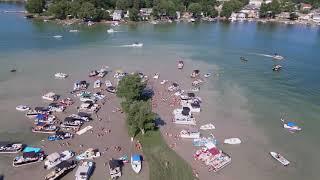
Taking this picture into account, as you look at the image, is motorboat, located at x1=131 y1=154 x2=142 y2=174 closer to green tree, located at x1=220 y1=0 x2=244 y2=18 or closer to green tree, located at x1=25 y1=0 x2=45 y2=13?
green tree, located at x1=25 y1=0 x2=45 y2=13

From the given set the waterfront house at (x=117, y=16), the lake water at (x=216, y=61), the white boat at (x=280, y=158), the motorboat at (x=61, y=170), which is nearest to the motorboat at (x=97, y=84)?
the lake water at (x=216, y=61)

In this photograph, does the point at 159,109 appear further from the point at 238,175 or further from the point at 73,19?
the point at 73,19

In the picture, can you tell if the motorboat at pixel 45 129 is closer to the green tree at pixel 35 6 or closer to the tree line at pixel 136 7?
the tree line at pixel 136 7

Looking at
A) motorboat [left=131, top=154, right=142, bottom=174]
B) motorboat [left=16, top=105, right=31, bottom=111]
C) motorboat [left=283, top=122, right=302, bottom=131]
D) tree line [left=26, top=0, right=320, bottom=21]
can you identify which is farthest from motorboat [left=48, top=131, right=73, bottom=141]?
tree line [left=26, top=0, right=320, bottom=21]

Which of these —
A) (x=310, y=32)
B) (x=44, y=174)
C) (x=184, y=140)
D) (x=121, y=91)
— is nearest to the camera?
(x=44, y=174)

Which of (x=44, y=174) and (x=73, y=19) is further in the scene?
(x=73, y=19)

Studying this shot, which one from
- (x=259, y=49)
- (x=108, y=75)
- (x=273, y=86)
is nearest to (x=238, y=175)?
(x=273, y=86)
